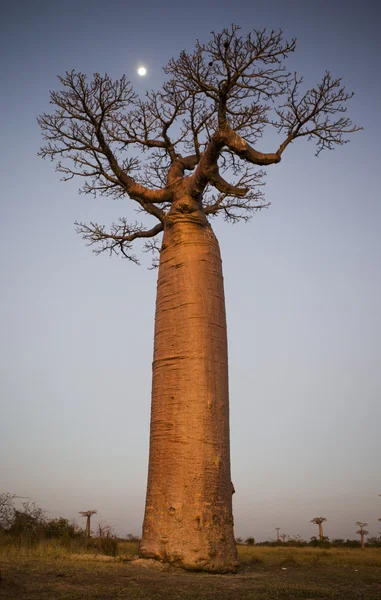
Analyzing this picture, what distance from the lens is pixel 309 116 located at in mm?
5984

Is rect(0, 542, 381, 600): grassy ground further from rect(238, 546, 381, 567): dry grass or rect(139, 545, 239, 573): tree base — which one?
rect(238, 546, 381, 567): dry grass

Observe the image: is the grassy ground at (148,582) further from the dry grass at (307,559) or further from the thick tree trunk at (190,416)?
the dry grass at (307,559)

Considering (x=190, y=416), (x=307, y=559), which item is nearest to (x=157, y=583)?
(x=190, y=416)

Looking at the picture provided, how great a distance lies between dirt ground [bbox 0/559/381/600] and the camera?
2994 mm

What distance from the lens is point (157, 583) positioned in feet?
11.4

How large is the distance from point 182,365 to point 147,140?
3.44 meters

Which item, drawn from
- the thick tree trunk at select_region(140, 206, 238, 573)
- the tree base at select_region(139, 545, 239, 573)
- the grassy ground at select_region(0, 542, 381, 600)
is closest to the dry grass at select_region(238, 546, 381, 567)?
the grassy ground at select_region(0, 542, 381, 600)

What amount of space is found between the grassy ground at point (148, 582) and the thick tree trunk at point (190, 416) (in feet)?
0.86

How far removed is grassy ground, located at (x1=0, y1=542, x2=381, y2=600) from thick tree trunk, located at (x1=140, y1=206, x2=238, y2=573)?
0.86ft

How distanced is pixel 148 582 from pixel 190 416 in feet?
4.97

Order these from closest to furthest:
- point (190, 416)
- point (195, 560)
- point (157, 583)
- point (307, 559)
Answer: point (157, 583), point (195, 560), point (190, 416), point (307, 559)

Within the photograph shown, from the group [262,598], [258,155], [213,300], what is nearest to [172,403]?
[213,300]

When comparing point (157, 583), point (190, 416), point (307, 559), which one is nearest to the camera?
point (157, 583)

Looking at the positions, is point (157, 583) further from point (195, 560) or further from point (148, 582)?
point (195, 560)
